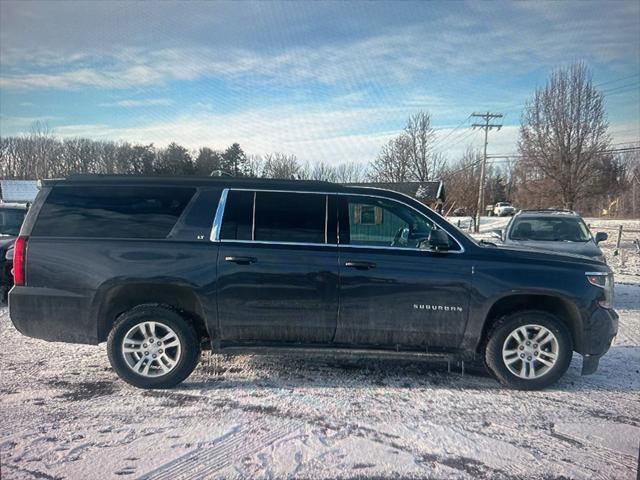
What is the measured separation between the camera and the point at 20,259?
4.08 m

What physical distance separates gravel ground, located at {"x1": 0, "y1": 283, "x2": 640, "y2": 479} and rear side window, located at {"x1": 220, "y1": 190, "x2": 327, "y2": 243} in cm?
149

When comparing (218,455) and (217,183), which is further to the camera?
(217,183)

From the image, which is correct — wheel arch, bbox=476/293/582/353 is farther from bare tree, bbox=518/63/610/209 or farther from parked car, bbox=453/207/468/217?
parked car, bbox=453/207/468/217

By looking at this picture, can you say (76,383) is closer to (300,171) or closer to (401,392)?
(401,392)

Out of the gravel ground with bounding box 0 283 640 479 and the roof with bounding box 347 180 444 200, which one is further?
the roof with bounding box 347 180 444 200

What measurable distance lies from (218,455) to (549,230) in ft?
28.3

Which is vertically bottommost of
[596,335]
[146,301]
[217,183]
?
[596,335]

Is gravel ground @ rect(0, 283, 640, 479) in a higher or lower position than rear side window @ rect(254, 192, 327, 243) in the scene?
lower

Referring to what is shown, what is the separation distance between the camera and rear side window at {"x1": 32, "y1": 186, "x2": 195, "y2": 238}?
4.16 m

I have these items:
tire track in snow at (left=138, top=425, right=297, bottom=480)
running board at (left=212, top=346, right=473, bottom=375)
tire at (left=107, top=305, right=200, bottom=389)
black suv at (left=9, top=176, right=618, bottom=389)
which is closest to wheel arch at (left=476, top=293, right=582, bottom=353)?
black suv at (left=9, top=176, right=618, bottom=389)

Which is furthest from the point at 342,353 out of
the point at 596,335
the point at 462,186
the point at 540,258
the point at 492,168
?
the point at 492,168

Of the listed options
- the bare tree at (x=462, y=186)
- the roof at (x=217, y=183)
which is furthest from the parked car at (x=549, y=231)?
the bare tree at (x=462, y=186)

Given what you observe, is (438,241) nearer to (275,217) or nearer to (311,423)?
(275,217)

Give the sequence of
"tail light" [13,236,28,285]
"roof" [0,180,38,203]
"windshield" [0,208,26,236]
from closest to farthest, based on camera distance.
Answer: "tail light" [13,236,28,285], "windshield" [0,208,26,236], "roof" [0,180,38,203]
